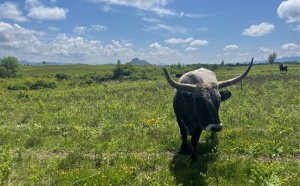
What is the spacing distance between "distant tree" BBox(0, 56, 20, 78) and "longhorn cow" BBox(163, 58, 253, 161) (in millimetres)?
71389

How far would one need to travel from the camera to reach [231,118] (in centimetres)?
1339

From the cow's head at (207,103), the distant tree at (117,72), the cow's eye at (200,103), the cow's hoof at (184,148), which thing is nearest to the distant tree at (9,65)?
the distant tree at (117,72)

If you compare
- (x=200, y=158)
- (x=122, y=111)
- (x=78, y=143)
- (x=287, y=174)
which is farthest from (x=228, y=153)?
(x=122, y=111)

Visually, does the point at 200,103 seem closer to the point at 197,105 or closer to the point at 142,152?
the point at 197,105

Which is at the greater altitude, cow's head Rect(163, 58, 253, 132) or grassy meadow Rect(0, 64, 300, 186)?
cow's head Rect(163, 58, 253, 132)

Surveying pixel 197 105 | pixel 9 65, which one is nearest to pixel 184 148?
pixel 197 105

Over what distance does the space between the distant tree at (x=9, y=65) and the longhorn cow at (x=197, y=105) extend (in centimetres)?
7139

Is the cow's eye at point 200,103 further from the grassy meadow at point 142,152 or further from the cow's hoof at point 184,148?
the cow's hoof at point 184,148

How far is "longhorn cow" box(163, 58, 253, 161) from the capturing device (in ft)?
22.8

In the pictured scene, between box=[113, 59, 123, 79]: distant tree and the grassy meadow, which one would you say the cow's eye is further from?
box=[113, 59, 123, 79]: distant tree

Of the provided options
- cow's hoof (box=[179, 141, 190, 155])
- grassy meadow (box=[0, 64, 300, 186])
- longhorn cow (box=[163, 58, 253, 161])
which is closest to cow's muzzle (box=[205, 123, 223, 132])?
longhorn cow (box=[163, 58, 253, 161])

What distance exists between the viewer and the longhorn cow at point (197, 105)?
6.95 metres

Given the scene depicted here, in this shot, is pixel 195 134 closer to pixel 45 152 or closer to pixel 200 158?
pixel 200 158

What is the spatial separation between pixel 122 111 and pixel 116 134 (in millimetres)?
5038
